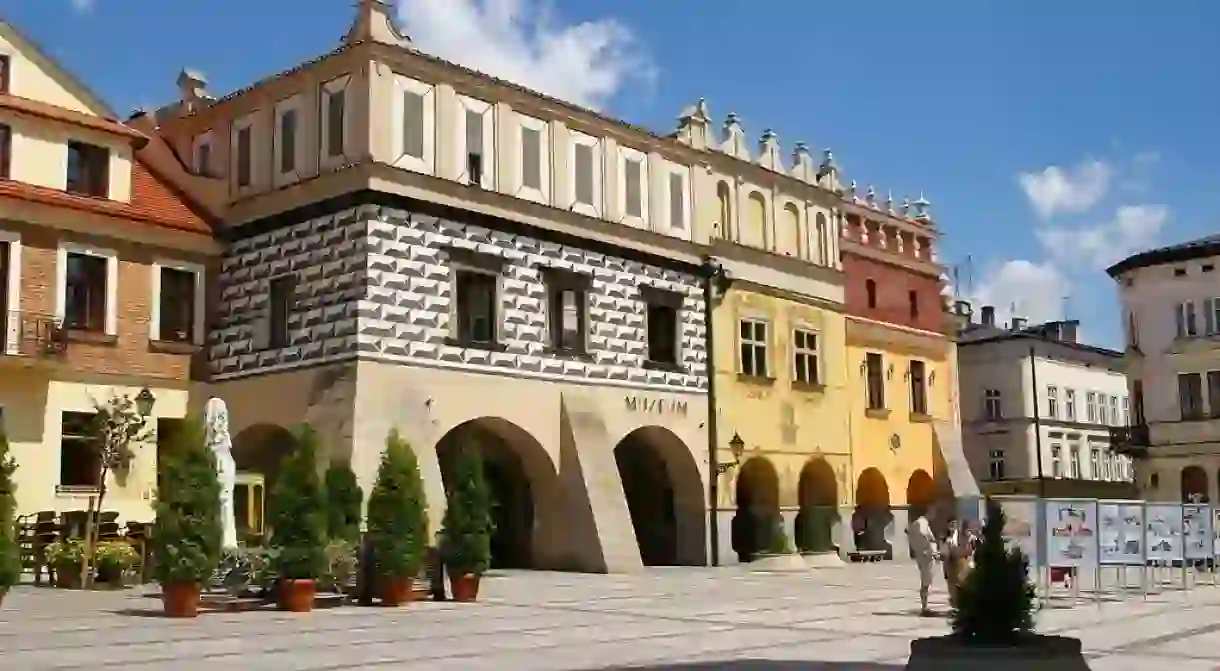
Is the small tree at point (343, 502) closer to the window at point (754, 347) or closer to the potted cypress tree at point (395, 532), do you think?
the potted cypress tree at point (395, 532)

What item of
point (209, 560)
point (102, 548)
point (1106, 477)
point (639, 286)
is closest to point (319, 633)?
point (209, 560)

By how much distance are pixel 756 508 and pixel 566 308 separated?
9335 mm

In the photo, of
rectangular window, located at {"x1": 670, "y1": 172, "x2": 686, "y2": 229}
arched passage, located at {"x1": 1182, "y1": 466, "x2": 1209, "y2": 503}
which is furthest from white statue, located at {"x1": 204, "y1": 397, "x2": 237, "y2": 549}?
arched passage, located at {"x1": 1182, "y1": 466, "x2": 1209, "y2": 503}

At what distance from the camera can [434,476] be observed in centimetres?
2566

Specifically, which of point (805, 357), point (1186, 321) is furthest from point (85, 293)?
point (1186, 321)

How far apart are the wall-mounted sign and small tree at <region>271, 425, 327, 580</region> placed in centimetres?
1307

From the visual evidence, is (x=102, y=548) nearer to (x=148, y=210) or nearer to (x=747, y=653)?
(x=148, y=210)

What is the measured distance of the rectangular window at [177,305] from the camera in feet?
92.3

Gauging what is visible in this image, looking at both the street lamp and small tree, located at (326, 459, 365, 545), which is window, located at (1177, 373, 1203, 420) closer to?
small tree, located at (326, 459, 365, 545)

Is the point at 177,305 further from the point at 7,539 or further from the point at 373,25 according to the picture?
the point at 7,539

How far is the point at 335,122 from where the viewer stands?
2708 cm

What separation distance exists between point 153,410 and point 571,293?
940 centimetres

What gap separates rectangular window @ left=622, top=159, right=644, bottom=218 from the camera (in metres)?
32.2

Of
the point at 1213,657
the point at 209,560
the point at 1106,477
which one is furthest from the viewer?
the point at 1106,477
